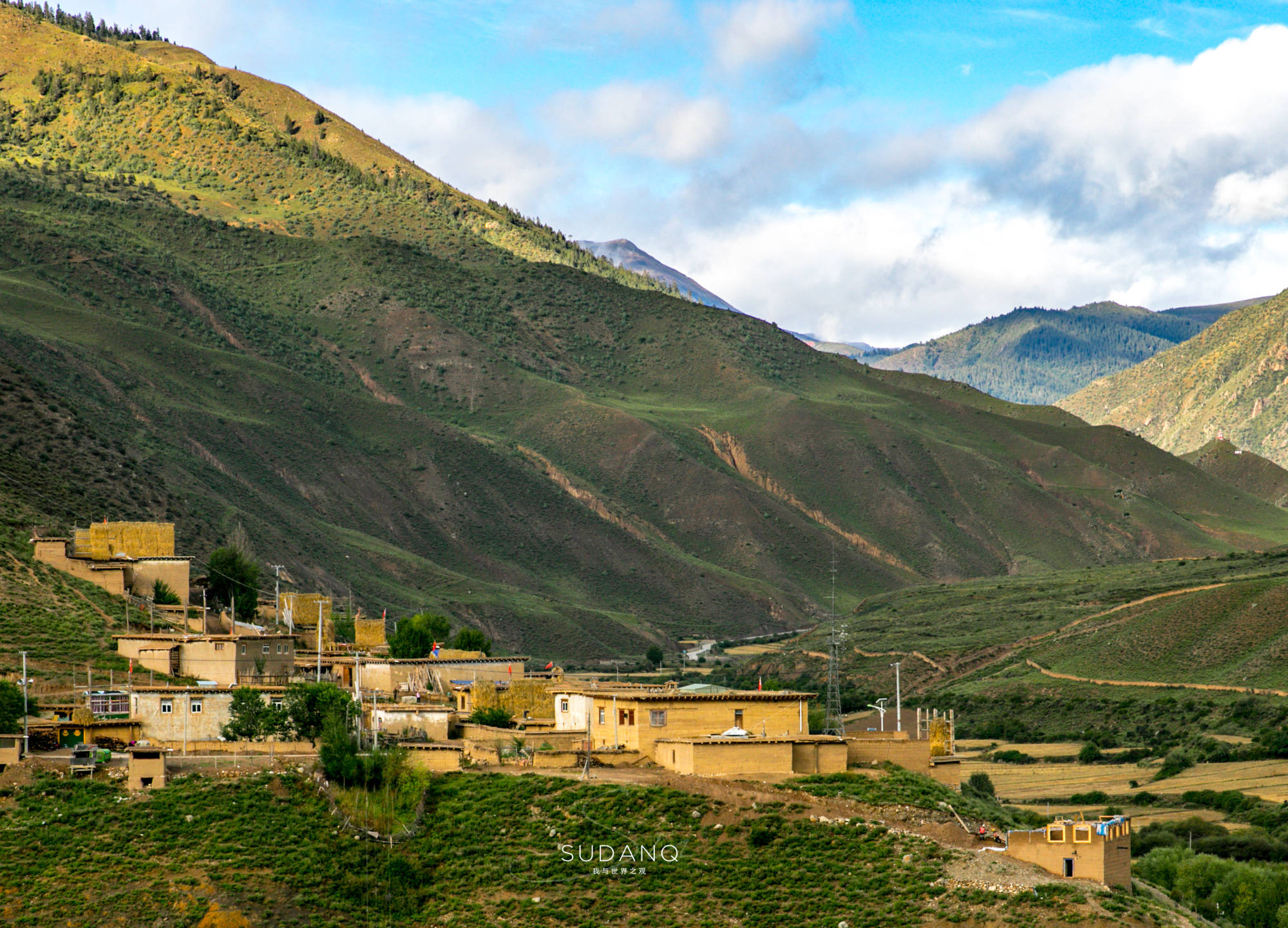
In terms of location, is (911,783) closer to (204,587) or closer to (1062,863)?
(1062,863)

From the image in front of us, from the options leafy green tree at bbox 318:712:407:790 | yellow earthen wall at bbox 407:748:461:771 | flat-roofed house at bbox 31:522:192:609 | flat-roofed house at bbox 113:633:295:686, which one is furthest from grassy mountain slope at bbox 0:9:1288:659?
leafy green tree at bbox 318:712:407:790

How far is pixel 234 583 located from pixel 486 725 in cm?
2612

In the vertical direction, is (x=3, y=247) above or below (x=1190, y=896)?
above

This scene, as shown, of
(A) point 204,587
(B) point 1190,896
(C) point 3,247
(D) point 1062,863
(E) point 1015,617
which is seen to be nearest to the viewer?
(D) point 1062,863

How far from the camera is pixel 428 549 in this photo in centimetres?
A: 14225

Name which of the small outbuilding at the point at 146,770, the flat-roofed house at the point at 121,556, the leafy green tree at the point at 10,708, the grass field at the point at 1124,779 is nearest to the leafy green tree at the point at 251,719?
the small outbuilding at the point at 146,770

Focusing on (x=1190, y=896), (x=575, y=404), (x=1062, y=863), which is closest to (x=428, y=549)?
(x=575, y=404)

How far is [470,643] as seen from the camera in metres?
80.6

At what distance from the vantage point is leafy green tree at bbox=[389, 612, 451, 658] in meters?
68.8

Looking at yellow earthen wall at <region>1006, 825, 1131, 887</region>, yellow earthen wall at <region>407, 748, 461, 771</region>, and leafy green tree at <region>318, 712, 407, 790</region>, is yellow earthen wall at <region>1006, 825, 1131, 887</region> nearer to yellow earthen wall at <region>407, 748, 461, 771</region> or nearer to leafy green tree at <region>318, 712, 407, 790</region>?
yellow earthen wall at <region>407, 748, 461, 771</region>

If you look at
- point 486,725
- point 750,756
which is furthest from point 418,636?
point 750,756

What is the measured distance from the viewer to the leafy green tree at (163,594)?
208 feet

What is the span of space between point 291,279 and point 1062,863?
552 feet

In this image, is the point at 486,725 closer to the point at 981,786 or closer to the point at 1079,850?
the point at 1079,850
